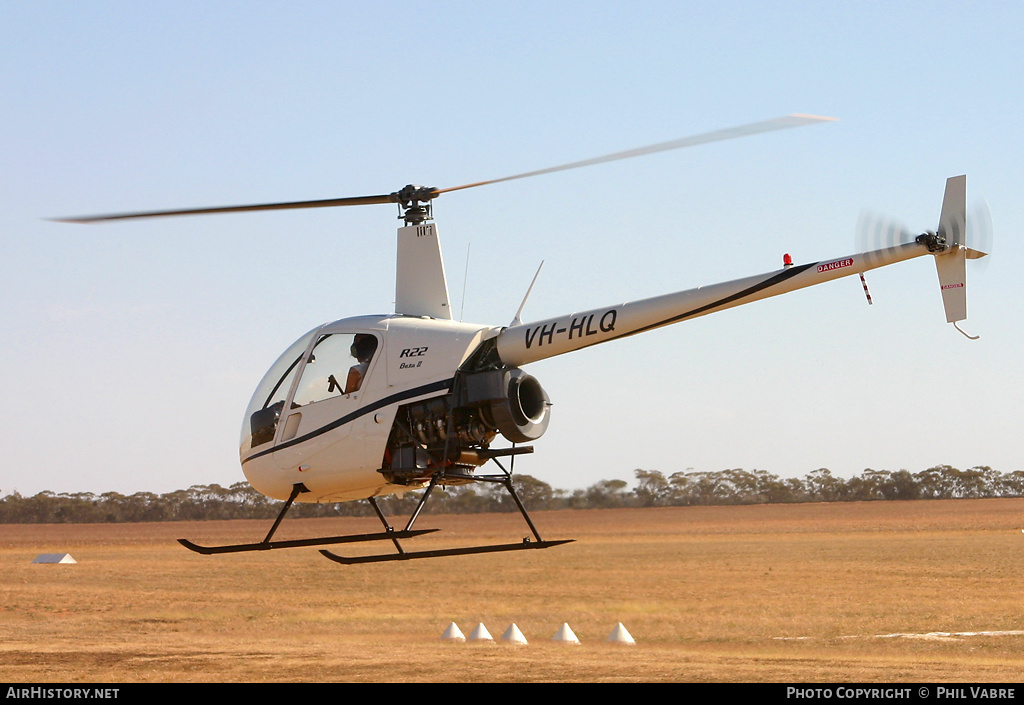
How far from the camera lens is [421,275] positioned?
54.2ft

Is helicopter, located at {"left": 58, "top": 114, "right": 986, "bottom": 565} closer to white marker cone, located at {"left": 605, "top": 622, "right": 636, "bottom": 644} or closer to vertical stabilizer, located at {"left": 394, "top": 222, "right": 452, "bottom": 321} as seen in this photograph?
vertical stabilizer, located at {"left": 394, "top": 222, "right": 452, "bottom": 321}

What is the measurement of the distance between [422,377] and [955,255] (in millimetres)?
6708

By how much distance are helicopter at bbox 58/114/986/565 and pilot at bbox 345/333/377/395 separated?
17 millimetres

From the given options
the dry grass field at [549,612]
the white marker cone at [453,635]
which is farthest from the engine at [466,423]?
the white marker cone at [453,635]

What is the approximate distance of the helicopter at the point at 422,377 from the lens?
13.7 metres

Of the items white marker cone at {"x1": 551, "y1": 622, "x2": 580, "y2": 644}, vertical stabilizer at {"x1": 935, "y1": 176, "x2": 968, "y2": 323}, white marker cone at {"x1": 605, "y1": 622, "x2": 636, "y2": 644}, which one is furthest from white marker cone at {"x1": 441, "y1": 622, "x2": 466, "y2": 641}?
vertical stabilizer at {"x1": 935, "y1": 176, "x2": 968, "y2": 323}

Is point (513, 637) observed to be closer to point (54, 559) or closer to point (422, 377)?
point (422, 377)

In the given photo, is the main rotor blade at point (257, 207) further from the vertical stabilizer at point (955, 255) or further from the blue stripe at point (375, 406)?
the vertical stabilizer at point (955, 255)

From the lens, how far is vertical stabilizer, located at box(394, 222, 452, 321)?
16406 mm

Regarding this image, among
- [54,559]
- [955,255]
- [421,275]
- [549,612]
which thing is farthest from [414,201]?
[54,559]

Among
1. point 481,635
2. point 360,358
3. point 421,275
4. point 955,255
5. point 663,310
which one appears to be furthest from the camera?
point 481,635

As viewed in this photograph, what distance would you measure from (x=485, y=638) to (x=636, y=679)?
30.0 feet
